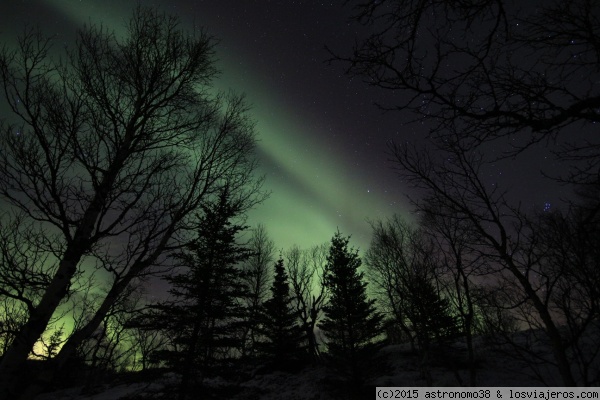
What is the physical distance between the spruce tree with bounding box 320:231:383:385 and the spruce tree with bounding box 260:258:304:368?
4111mm

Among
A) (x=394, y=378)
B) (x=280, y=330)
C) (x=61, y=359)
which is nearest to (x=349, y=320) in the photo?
(x=394, y=378)

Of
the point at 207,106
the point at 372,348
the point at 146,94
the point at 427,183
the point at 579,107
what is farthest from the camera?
the point at 372,348

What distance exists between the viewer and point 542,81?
2492mm

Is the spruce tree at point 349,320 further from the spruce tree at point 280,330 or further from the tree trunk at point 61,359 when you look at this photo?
the tree trunk at point 61,359

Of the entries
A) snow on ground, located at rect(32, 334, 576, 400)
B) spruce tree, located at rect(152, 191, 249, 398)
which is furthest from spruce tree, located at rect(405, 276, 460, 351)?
spruce tree, located at rect(152, 191, 249, 398)

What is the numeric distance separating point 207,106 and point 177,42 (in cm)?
125

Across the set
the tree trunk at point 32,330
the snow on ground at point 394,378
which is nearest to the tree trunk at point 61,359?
the tree trunk at point 32,330

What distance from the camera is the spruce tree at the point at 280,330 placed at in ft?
67.1

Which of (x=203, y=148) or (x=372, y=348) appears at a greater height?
(x=203, y=148)

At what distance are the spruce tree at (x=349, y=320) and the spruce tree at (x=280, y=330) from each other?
411 cm

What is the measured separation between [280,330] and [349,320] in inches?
280

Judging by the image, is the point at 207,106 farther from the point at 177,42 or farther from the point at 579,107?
the point at 579,107

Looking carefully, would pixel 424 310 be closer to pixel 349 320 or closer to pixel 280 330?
pixel 349 320

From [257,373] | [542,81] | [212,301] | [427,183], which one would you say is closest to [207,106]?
[427,183]
